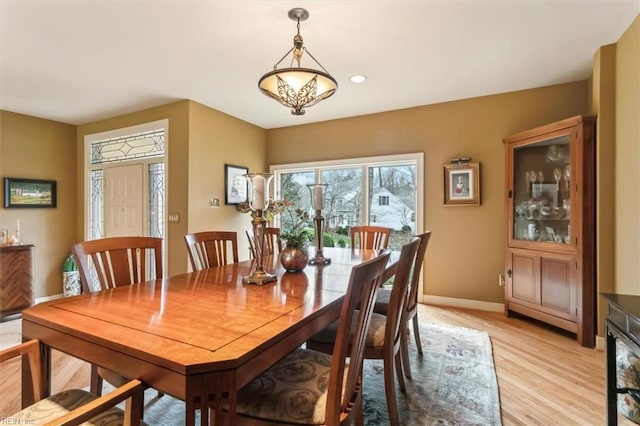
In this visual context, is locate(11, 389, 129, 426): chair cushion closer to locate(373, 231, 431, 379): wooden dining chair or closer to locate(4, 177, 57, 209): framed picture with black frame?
locate(373, 231, 431, 379): wooden dining chair

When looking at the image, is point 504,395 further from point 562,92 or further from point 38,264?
point 38,264

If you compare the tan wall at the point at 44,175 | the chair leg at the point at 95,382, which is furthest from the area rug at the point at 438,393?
the tan wall at the point at 44,175

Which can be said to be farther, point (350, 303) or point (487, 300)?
point (487, 300)

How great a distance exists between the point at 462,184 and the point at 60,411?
12.7 feet

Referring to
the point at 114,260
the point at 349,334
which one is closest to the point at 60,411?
the point at 114,260

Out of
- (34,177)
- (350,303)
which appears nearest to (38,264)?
(34,177)

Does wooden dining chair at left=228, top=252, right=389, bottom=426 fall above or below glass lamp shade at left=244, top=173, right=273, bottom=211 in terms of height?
below

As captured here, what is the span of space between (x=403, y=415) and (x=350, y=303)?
4.14 feet

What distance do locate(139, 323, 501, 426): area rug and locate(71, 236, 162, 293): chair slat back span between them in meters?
0.80

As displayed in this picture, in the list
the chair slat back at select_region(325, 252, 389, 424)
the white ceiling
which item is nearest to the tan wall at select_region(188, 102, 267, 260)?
the white ceiling

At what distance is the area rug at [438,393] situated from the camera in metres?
1.80

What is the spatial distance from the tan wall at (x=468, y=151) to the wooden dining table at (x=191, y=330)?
8.52 feet

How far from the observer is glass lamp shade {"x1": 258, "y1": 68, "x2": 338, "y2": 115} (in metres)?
1.98

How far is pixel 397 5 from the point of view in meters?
2.06
